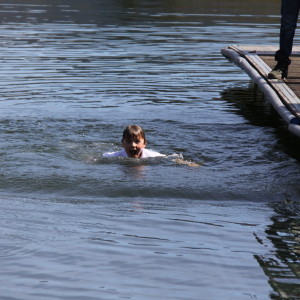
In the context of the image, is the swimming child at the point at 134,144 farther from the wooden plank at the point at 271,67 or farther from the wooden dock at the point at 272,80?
the wooden plank at the point at 271,67

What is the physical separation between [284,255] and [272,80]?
6183 mm

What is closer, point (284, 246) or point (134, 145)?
point (284, 246)

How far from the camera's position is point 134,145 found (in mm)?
9523

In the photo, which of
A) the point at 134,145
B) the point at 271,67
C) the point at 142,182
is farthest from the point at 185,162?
the point at 271,67

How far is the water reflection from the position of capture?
5652 millimetres

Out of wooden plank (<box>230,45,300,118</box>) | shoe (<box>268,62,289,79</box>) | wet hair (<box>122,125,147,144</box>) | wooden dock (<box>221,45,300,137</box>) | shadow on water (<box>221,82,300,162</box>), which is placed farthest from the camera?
shoe (<box>268,62,289,79</box>)

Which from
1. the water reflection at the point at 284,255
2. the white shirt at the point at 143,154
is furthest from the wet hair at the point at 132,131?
the water reflection at the point at 284,255

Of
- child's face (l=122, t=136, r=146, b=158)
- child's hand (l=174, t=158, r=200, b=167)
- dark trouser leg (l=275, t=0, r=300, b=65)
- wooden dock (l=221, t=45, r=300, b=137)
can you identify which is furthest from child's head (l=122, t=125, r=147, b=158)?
dark trouser leg (l=275, t=0, r=300, b=65)

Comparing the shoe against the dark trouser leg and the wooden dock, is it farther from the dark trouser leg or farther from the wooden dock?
the dark trouser leg

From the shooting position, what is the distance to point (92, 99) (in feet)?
45.7

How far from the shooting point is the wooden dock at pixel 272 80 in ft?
32.9

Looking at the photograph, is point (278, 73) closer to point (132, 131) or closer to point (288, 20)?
point (288, 20)

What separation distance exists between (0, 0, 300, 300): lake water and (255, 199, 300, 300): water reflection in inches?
0.6

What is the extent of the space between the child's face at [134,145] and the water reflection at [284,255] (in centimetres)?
225
